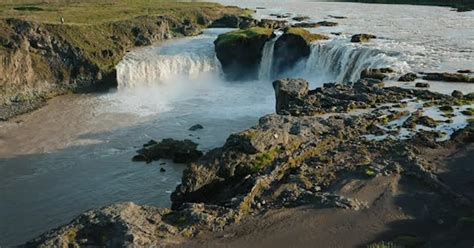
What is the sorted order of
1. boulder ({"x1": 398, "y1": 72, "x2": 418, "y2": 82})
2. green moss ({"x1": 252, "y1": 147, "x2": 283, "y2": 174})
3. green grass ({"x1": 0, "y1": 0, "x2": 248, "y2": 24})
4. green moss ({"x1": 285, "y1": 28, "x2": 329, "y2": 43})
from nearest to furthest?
green moss ({"x1": 252, "y1": 147, "x2": 283, "y2": 174}), boulder ({"x1": 398, "y1": 72, "x2": 418, "y2": 82}), green moss ({"x1": 285, "y1": 28, "x2": 329, "y2": 43}), green grass ({"x1": 0, "y1": 0, "x2": 248, "y2": 24})

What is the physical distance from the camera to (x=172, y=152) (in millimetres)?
34094

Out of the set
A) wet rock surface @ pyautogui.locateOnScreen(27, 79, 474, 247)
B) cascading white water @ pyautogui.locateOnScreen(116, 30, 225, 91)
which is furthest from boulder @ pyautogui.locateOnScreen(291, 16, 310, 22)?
wet rock surface @ pyautogui.locateOnScreen(27, 79, 474, 247)

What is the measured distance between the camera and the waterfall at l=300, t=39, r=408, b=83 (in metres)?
43.1

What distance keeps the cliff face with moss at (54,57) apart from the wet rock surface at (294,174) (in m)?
28.8

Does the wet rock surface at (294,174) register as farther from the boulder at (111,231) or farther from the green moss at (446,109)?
the green moss at (446,109)

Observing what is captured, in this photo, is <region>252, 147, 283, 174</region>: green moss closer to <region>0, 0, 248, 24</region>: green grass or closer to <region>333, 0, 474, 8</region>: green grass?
A: <region>0, 0, 248, 24</region>: green grass

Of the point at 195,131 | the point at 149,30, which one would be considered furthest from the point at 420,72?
the point at 149,30

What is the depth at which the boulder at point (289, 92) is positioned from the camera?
34.0 m

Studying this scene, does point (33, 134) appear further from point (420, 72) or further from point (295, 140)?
point (420, 72)

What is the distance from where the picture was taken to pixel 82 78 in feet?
179

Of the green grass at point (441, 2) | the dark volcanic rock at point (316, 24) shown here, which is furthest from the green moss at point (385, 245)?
the green grass at point (441, 2)

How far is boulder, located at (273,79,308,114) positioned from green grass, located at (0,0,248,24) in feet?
121

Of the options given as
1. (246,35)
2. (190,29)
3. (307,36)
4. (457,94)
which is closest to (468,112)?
(457,94)

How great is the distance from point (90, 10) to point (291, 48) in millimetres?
38169
